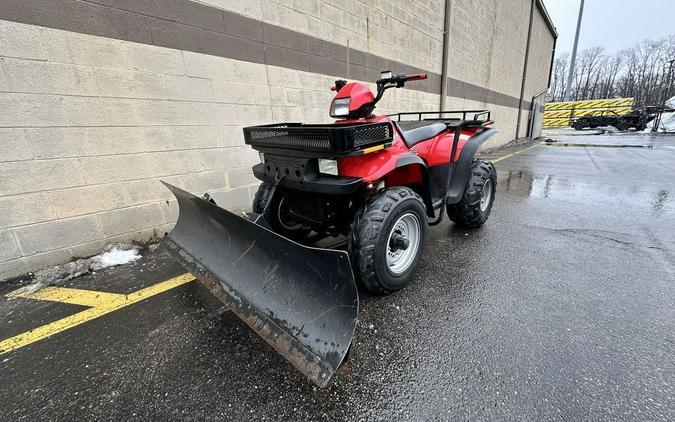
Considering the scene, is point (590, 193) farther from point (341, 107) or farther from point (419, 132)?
point (341, 107)

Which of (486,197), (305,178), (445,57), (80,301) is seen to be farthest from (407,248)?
(445,57)

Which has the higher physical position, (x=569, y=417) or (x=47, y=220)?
(x=47, y=220)

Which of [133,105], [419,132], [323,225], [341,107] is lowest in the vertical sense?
[323,225]

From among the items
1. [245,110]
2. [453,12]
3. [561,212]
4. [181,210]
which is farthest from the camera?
[453,12]

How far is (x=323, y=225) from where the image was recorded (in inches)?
98.0

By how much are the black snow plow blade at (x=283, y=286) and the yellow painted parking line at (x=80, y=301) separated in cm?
36

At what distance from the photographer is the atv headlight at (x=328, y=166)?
2141 mm

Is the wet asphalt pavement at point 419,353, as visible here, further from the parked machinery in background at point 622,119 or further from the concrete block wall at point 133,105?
the parked machinery in background at point 622,119

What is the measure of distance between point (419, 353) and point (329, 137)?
4.82 ft

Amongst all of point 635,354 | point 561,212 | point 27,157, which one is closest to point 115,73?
point 27,157

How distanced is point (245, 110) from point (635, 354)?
14.6 feet

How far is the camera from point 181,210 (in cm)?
294

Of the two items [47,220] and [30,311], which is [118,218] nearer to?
[47,220]

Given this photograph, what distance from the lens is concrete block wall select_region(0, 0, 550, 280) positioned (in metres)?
2.67
